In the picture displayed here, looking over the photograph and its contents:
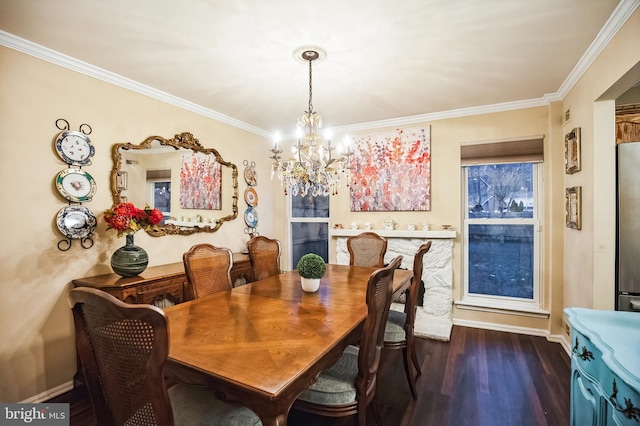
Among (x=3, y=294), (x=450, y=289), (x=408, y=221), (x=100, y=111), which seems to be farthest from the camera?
(x=408, y=221)

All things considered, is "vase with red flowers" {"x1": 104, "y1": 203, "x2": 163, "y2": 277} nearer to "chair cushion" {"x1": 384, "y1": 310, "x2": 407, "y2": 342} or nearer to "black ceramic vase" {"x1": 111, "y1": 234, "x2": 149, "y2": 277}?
"black ceramic vase" {"x1": 111, "y1": 234, "x2": 149, "y2": 277}

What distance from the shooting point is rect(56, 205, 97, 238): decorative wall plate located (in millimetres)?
2316

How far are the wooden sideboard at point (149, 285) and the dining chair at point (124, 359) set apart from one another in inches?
50.1

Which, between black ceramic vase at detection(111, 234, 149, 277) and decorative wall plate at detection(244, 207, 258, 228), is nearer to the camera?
black ceramic vase at detection(111, 234, 149, 277)

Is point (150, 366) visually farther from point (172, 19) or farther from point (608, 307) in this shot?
point (608, 307)

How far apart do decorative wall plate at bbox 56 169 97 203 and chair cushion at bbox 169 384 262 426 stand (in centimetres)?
185

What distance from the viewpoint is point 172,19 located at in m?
1.90

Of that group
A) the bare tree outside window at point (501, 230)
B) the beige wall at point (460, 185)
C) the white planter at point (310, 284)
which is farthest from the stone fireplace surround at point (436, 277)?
the white planter at point (310, 284)

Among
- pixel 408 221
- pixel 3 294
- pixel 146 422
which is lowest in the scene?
pixel 146 422

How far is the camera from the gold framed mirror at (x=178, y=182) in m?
2.79

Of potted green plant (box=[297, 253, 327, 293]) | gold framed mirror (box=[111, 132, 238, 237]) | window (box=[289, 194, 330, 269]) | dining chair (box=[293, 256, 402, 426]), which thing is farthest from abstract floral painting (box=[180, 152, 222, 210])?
dining chair (box=[293, 256, 402, 426])

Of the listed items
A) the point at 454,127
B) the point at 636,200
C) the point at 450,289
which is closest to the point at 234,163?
the point at 454,127

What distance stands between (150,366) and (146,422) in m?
0.27

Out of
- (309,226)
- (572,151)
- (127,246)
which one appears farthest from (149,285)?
(572,151)
